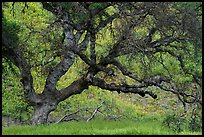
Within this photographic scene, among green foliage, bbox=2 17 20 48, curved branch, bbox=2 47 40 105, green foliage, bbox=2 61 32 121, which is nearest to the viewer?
green foliage, bbox=2 17 20 48

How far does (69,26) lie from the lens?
1828cm

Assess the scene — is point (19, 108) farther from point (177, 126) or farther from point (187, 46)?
point (177, 126)

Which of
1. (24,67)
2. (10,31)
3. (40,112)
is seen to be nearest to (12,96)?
(40,112)

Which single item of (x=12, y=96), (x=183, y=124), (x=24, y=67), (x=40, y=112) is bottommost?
(x=183, y=124)

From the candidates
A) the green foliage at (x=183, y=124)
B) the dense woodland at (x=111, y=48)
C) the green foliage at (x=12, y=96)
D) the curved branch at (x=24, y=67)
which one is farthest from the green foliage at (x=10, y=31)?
the green foliage at (x=12, y=96)

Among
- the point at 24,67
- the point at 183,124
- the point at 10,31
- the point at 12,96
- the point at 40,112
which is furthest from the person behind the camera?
the point at 12,96

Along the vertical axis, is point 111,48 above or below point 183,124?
above

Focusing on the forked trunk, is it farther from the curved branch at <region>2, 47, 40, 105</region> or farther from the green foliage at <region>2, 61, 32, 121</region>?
the green foliage at <region>2, 61, 32, 121</region>

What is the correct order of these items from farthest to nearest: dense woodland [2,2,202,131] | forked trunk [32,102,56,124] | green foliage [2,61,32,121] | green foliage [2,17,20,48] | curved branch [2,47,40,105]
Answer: green foliage [2,61,32,121]
forked trunk [32,102,56,124]
curved branch [2,47,40,105]
dense woodland [2,2,202,131]
green foliage [2,17,20,48]

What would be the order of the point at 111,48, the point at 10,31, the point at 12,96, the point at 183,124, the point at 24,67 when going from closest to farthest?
1. the point at 10,31
2. the point at 183,124
3. the point at 24,67
4. the point at 111,48
5. the point at 12,96

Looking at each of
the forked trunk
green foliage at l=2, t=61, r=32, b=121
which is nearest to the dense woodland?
the forked trunk

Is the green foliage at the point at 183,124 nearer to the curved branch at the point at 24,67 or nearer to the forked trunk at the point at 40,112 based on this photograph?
the forked trunk at the point at 40,112

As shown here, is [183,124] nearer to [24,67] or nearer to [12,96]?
[24,67]

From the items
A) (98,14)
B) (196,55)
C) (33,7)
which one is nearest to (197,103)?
(196,55)
